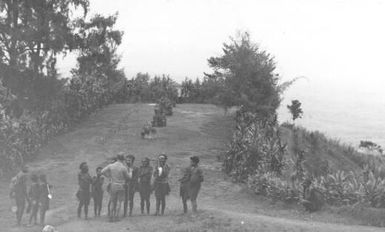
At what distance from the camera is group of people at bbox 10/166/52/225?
11.4 meters

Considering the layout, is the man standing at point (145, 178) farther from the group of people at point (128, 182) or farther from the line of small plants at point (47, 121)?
the line of small plants at point (47, 121)

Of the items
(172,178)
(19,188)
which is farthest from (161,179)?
(172,178)

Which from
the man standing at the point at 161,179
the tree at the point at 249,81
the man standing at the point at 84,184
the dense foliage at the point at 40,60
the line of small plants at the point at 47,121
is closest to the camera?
the man standing at the point at 84,184

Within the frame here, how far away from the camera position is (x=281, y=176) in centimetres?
1745

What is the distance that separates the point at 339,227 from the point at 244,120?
1366 cm

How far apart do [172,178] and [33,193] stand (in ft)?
21.2

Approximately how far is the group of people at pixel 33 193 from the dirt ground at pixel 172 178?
1.00ft

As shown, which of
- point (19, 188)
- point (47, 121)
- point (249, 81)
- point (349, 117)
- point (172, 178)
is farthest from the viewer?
point (349, 117)

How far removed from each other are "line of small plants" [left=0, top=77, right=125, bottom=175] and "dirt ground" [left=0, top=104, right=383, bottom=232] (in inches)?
21.1

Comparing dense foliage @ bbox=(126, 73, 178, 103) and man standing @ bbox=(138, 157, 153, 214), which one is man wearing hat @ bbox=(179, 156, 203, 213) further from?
dense foliage @ bbox=(126, 73, 178, 103)

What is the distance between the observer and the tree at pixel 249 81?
26.4 meters

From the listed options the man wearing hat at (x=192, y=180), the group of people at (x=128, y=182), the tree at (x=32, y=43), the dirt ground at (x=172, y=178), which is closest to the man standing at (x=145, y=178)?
the group of people at (x=128, y=182)

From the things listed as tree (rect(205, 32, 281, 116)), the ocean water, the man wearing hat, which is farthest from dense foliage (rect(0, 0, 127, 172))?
the ocean water

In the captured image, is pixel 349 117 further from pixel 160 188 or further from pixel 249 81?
pixel 160 188
